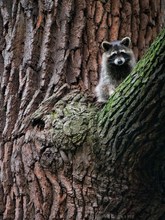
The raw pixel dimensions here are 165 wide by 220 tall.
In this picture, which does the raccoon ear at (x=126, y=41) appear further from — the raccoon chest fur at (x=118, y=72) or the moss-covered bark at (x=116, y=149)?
the moss-covered bark at (x=116, y=149)

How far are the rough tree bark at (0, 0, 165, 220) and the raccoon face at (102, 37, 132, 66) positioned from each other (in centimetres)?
6

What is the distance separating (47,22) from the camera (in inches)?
137

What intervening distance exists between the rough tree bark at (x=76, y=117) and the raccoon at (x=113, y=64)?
0.28 ft

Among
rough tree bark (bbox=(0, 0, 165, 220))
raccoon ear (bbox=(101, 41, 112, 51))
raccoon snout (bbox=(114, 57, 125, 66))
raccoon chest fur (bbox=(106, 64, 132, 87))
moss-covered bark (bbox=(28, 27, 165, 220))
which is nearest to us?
moss-covered bark (bbox=(28, 27, 165, 220))

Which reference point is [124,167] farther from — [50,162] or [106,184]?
[50,162]

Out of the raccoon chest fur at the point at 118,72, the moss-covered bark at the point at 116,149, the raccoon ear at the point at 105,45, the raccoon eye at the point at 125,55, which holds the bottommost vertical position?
the moss-covered bark at the point at 116,149

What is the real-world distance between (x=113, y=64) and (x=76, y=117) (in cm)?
126

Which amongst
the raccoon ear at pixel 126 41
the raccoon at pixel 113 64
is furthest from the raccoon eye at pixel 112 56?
the raccoon ear at pixel 126 41

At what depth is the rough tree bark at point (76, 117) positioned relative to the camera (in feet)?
8.79

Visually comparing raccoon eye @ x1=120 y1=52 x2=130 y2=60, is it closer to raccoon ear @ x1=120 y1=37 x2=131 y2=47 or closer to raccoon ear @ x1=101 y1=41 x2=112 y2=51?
raccoon ear @ x1=120 y1=37 x2=131 y2=47

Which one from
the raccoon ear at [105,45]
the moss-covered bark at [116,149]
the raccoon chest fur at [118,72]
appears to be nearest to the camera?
the moss-covered bark at [116,149]

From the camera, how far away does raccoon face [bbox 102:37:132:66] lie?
3641 mm

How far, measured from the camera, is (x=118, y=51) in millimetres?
4031

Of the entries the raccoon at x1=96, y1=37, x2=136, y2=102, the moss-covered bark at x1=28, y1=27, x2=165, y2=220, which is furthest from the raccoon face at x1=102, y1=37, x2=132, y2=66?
the moss-covered bark at x1=28, y1=27, x2=165, y2=220
